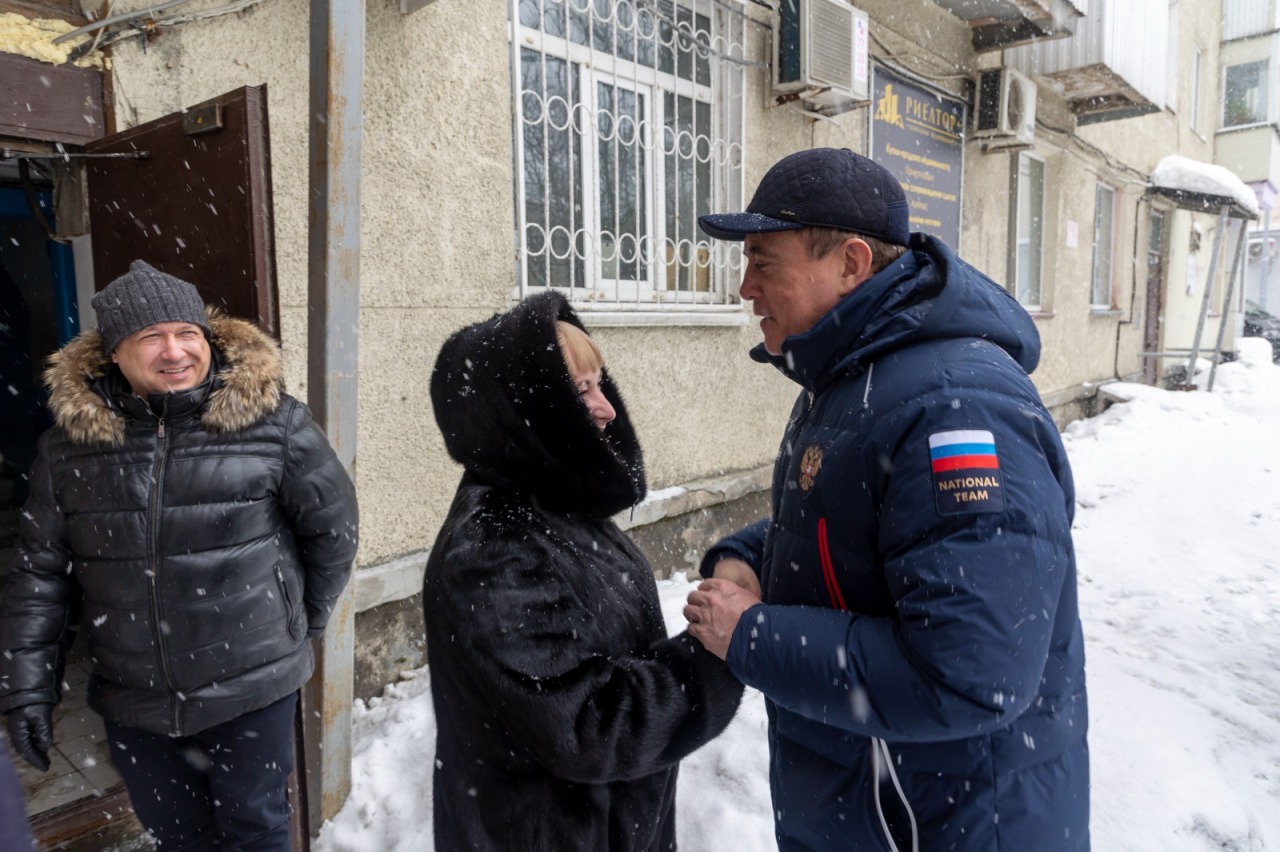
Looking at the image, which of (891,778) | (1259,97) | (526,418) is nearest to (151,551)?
(526,418)

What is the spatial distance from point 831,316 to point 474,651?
0.81 meters

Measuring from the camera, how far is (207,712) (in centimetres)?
196

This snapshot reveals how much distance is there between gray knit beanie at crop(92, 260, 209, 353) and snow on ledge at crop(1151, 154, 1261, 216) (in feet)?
41.6

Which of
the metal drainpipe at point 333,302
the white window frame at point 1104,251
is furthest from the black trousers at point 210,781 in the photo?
the white window frame at point 1104,251

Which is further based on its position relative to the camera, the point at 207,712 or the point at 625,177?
the point at 625,177

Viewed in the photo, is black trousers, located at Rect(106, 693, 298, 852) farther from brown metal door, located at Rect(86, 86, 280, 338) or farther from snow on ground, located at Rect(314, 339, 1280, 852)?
brown metal door, located at Rect(86, 86, 280, 338)

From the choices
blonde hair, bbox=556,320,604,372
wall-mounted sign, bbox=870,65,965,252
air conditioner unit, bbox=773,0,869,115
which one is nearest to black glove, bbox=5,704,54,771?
blonde hair, bbox=556,320,604,372

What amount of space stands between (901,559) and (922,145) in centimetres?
635

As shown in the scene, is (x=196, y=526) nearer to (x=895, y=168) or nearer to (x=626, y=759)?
(x=626, y=759)

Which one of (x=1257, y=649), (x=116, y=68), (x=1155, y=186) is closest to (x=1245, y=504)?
(x=1257, y=649)

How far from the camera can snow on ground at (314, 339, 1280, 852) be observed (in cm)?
258

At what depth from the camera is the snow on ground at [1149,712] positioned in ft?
8.45

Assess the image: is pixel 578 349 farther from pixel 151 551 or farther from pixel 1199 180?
pixel 1199 180

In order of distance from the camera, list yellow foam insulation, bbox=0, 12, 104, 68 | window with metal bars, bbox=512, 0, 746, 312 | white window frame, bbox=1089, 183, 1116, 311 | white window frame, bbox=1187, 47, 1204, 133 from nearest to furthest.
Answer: yellow foam insulation, bbox=0, 12, 104, 68 < window with metal bars, bbox=512, 0, 746, 312 < white window frame, bbox=1089, 183, 1116, 311 < white window frame, bbox=1187, 47, 1204, 133
